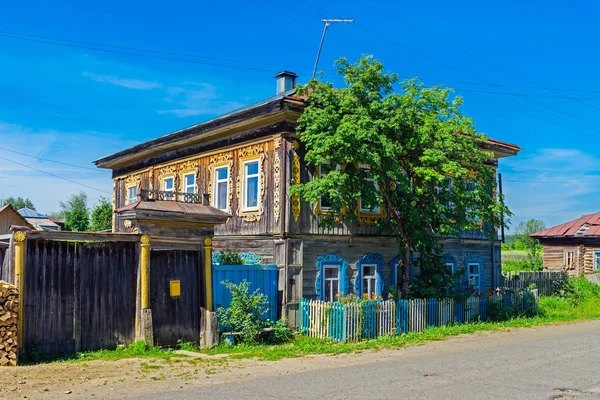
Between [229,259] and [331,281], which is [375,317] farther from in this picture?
[229,259]

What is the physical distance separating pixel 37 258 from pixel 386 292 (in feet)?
35.9

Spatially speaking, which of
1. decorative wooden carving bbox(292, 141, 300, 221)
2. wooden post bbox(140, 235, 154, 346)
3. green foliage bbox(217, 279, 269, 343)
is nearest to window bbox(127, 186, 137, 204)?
decorative wooden carving bbox(292, 141, 300, 221)

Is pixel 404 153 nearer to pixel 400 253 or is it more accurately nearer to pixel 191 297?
pixel 400 253

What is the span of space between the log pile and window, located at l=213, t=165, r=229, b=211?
932cm

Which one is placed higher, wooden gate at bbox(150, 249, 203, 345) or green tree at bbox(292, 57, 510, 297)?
green tree at bbox(292, 57, 510, 297)

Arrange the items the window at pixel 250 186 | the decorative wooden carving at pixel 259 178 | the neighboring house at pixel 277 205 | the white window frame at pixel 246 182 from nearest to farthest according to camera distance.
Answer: the neighboring house at pixel 277 205
the decorative wooden carving at pixel 259 178
the white window frame at pixel 246 182
the window at pixel 250 186

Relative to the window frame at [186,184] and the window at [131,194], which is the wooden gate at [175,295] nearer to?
the window frame at [186,184]

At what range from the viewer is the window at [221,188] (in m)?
19.6

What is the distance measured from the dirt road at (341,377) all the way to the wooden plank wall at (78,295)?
113 cm

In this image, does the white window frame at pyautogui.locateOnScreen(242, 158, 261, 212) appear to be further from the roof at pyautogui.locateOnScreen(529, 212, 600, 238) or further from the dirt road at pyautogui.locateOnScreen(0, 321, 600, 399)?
the roof at pyautogui.locateOnScreen(529, 212, 600, 238)

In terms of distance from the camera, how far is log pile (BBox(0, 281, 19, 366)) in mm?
10391

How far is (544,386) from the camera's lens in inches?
366

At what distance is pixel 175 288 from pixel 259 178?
546 cm

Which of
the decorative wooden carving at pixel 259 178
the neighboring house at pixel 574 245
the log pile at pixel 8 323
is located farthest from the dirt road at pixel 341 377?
the neighboring house at pixel 574 245
